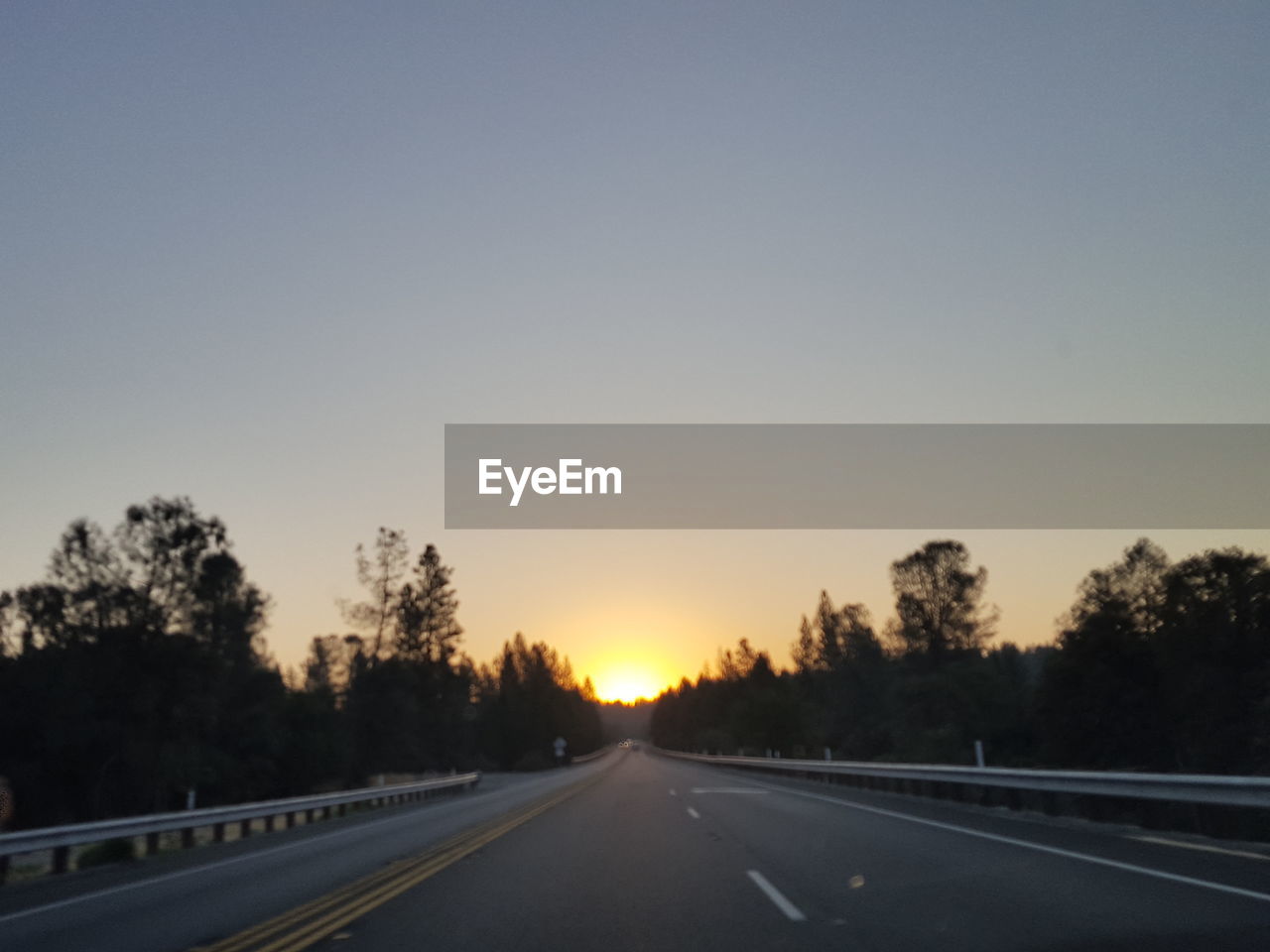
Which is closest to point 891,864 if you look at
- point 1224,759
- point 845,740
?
point 1224,759

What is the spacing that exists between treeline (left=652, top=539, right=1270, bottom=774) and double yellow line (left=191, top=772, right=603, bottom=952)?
35122mm

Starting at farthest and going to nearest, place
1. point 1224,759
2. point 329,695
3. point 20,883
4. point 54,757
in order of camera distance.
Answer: point 329,695
point 54,757
point 1224,759
point 20,883

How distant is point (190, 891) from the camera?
13180 mm

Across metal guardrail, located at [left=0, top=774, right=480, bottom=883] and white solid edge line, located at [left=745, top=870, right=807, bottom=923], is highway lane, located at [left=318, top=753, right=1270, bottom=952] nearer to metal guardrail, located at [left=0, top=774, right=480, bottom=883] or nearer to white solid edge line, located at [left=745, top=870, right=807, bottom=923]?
white solid edge line, located at [left=745, top=870, right=807, bottom=923]

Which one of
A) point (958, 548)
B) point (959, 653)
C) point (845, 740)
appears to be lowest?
point (845, 740)

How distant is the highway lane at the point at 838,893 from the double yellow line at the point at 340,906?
0.31 metres

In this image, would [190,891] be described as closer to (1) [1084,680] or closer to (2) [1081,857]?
(2) [1081,857]

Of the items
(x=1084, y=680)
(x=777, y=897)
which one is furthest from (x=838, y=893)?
(x=1084, y=680)

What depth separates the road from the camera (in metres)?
8.43

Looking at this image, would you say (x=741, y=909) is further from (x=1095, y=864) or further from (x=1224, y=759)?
(x=1224, y=759)

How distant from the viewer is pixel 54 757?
48.5 m

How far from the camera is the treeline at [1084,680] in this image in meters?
44.9

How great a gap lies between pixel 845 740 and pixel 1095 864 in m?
79.0

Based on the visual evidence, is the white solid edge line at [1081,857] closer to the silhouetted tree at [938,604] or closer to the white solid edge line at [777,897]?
the white solid edge line at [777,897]
